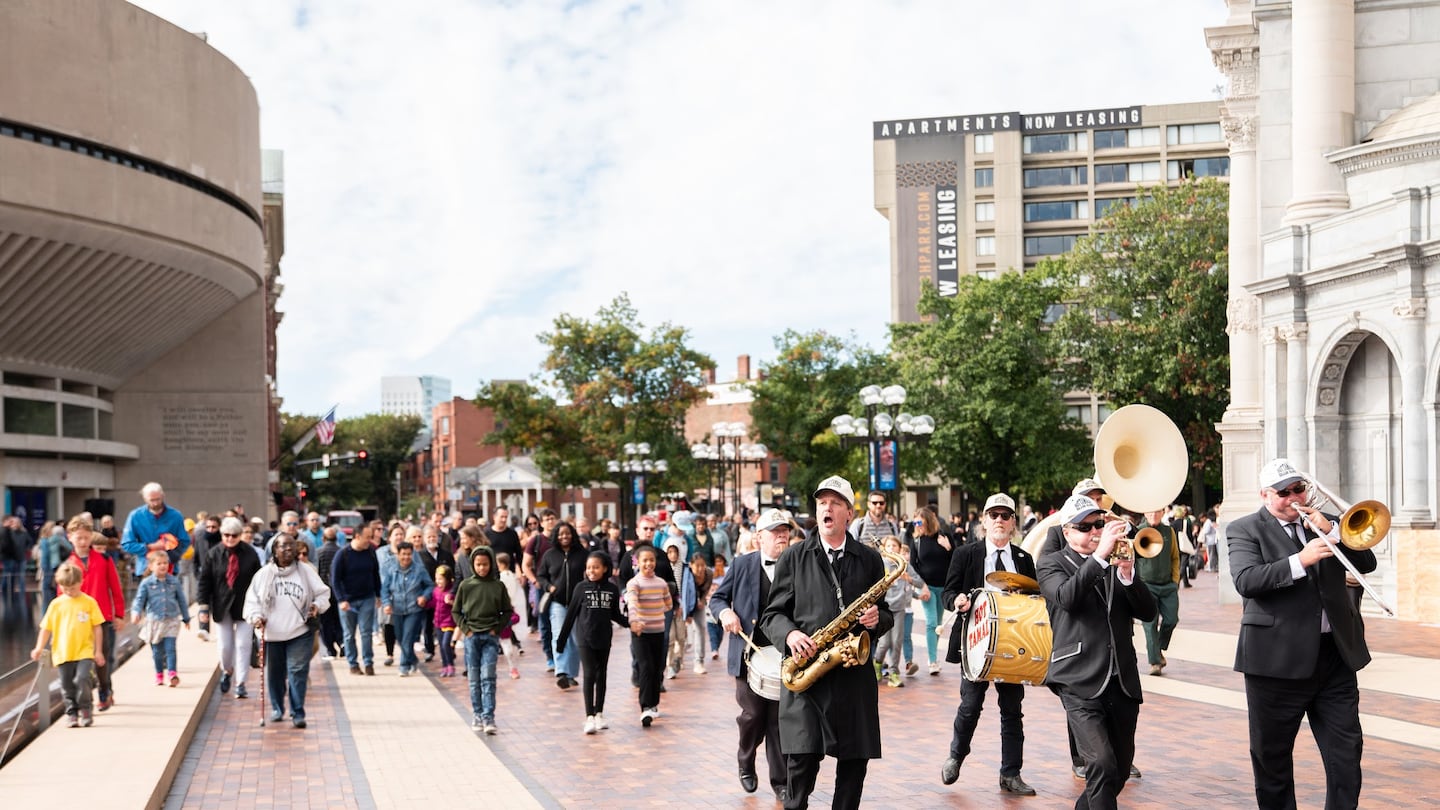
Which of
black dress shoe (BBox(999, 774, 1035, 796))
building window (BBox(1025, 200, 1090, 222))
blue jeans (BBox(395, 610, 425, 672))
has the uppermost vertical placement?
building window (BBox(1025, 200, 1090, 222))

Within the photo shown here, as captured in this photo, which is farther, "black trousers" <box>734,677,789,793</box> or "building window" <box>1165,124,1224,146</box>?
"building window" <box>1165,124,1224,146</box>

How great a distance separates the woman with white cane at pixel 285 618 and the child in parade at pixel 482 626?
1431 millimetres

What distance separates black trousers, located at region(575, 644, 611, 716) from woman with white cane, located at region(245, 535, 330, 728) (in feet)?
8.89

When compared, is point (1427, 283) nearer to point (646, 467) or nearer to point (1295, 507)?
point (1295, 507)

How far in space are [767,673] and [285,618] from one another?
711 cm

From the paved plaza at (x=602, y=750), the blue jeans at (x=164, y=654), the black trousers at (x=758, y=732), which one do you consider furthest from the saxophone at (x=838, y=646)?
the blue jeans at (x=164, y=654)

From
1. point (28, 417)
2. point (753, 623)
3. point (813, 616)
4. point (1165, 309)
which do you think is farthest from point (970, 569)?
point (1165, 309)

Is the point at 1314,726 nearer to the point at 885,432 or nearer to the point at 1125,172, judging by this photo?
the point at 885,432

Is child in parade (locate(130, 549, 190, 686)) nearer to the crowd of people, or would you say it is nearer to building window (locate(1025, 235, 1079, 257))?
the crowd of people

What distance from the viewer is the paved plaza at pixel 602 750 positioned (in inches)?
376

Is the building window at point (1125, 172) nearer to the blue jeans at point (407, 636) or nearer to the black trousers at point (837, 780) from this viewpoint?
the blue jeans at point (407, 636)

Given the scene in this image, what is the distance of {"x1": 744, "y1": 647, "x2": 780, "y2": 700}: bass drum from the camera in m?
7.79

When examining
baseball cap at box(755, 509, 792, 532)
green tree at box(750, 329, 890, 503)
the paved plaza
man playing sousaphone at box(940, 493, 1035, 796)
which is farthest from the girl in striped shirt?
green tree at box(750, 329, 890, 503)

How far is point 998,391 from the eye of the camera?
196 feet
